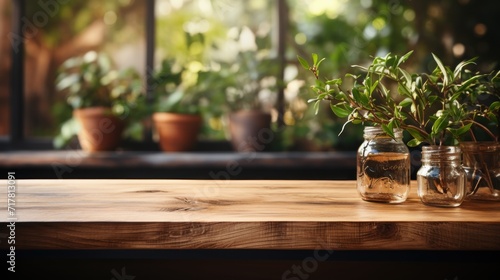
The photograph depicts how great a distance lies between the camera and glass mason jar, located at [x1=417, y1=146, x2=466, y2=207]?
941 millimetres

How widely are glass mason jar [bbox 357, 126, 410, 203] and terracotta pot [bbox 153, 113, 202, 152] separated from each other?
164 cm

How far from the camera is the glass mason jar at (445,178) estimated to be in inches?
37.0

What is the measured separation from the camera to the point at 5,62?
2.90 metres

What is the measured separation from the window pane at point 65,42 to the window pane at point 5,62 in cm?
13

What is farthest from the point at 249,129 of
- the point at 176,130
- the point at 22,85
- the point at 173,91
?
the point at 22,85

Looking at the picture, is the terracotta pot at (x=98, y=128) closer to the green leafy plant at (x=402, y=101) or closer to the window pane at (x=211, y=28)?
the window pane at (x=211, y=28)

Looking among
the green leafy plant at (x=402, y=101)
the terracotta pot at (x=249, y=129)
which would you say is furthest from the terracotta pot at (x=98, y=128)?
the green leafy plant at (x=402, y=101)

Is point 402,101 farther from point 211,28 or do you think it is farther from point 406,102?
point 211,28

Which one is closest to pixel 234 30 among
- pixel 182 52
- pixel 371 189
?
pixel 182 52

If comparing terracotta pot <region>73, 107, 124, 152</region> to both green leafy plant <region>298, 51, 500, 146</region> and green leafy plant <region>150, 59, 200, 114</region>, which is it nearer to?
green leafy plant <region>150, 59, 200, 114</region>

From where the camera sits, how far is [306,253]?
3.04 ft

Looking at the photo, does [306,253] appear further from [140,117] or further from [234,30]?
[234,30]

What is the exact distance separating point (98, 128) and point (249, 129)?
2.63 feet

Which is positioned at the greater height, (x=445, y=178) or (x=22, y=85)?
(x=22, y=85)
